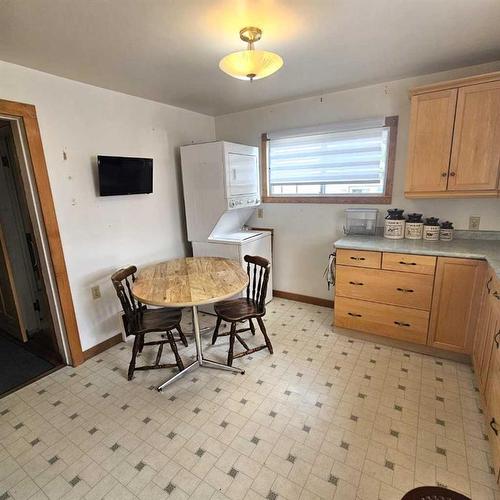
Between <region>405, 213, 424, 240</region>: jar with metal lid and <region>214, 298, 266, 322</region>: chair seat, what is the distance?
151 cm

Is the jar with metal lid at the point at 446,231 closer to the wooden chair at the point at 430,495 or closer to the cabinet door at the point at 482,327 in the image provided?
the cabinet door at the point at 482,327

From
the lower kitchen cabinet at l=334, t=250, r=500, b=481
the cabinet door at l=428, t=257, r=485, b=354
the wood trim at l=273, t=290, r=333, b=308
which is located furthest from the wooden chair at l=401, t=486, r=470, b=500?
the wood trim at l=273, t=290, r=333, b=308

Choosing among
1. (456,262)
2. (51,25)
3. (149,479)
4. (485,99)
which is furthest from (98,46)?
(456,262)

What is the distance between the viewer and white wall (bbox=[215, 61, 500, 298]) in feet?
8.27

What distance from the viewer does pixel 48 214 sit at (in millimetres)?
2172

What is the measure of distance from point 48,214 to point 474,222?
11.3ft

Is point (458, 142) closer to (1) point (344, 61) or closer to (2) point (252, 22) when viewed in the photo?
(1) point (344, 61)

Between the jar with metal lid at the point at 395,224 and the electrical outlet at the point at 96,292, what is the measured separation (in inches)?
106

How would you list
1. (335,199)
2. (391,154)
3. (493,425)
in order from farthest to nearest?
(335,199), (391,154), (493,425)

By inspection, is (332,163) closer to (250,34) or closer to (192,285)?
(250,34)

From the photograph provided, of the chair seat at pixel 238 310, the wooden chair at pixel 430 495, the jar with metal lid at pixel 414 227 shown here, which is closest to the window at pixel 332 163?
the jar with metal lid at pixel 414 227

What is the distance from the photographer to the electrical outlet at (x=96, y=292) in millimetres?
2549

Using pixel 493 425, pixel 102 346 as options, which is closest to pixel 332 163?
pixel 493 425

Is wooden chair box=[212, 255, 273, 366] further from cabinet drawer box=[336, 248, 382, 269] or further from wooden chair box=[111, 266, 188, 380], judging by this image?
cabinet drawer box=[336, 248, 382, 269]
